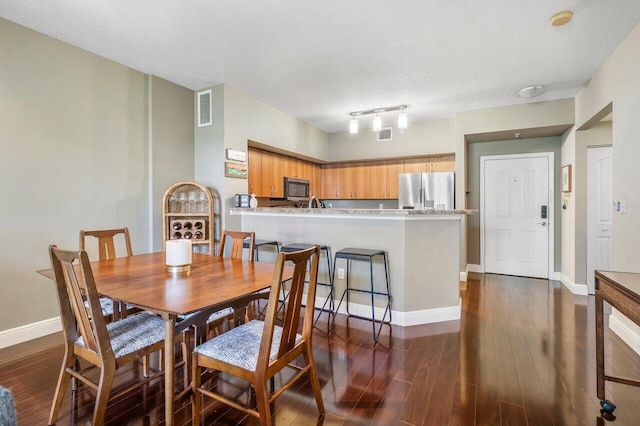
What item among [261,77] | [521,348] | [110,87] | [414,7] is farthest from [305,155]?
[521,348]

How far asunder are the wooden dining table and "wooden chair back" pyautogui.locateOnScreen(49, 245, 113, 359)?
104 millimetres

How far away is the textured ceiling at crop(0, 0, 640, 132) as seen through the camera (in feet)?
7.49

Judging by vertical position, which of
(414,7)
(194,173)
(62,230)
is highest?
(414,7)

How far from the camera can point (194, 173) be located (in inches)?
155

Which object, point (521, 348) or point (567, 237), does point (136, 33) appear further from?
point (567, 237)

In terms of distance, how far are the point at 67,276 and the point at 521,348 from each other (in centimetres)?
314

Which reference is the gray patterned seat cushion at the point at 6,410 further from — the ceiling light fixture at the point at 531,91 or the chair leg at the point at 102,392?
the ceiling light fixture at the point at 531,91

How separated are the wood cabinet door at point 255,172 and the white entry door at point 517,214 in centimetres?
367

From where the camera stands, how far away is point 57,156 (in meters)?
2.78

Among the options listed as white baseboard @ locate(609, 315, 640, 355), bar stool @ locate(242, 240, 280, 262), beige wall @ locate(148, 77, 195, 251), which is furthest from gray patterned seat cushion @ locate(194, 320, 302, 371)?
white baseboard @ locate(609, 315, 640, 355)

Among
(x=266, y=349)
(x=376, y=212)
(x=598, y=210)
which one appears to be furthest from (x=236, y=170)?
(x=598, y=210)

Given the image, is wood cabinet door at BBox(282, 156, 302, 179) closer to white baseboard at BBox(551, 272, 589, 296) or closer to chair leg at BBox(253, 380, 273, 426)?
chair leg at BBox(253, 380, 273, 426)

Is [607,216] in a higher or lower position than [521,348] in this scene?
higher

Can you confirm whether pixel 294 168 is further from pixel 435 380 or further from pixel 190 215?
pixel 435 380
